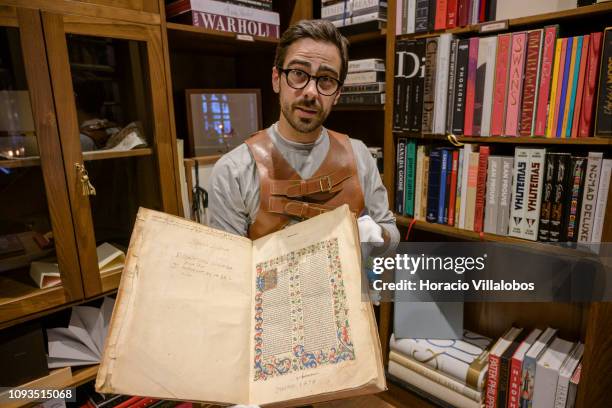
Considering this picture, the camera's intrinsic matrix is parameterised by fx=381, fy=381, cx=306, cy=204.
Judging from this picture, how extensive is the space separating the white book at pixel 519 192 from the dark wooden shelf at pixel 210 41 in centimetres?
101

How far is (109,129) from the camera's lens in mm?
1205

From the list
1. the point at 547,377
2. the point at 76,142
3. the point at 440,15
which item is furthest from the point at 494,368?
the point at 76,142

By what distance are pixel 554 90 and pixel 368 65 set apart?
0.65m

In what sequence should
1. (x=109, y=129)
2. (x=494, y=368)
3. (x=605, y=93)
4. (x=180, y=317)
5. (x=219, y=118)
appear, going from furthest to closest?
(x=219, y=118) → (x=494, y=368) → (x=109, y=129) → (x=605, y=93) → (x=180, y=317)

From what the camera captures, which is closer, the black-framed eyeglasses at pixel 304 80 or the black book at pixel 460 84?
the black-framed eyeglasses at pixel 304 80

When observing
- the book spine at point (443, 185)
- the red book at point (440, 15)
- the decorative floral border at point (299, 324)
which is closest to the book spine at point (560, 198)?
the book spine at point (443, 185)

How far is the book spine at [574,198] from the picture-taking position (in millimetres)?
1075

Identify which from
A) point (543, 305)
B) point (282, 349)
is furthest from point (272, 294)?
point (543, 305)

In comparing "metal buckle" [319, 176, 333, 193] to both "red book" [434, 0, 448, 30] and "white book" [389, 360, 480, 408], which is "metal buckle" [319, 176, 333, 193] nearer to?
"red book" [434, 0, 448, 30]

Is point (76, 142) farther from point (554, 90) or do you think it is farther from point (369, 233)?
point (554, 90)

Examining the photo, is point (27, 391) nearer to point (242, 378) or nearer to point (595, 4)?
point (242, 378)

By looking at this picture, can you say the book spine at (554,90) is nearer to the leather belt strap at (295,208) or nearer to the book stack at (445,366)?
the leather belt strap at (295,208)

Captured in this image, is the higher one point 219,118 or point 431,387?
point 219,118

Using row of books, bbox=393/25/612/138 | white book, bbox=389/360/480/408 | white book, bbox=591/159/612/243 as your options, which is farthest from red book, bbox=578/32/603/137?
white book, bbox=389/360/480/408
